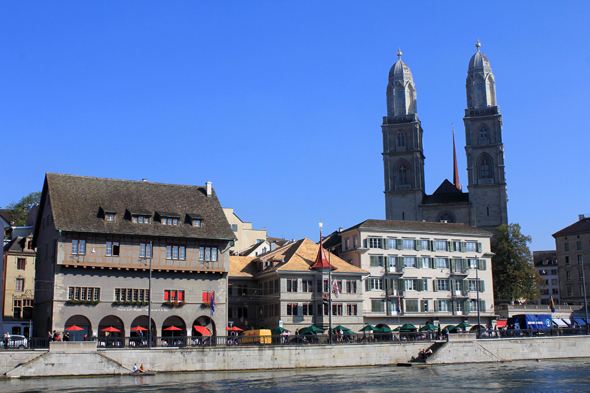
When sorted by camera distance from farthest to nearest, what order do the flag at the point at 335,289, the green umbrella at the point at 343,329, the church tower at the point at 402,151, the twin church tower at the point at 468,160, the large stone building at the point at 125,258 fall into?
the church tower at the point at 402,151, the twin church tower at the point at 468,160, the flag at the point at 335,289, the green umbrella at the point at 343,329, the large stone building at the point at 125,258

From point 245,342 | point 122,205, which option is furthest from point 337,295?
point 122,205

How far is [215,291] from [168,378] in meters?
15.9

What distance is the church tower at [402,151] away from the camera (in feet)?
409

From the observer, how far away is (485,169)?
123 m

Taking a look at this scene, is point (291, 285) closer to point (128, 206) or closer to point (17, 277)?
point (128, 206)

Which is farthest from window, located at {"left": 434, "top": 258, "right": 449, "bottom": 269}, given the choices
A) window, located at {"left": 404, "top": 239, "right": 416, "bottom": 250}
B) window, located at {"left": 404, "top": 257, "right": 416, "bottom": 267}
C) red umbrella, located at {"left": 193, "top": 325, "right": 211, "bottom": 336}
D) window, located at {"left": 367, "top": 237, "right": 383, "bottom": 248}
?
red umbrella, located at {"left": 193, "top": 325, "right": 211, "bottom": 336}

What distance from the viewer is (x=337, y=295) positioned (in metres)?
67.2

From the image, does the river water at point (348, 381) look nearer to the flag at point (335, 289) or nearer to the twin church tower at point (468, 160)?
the flag at point (335, 289)

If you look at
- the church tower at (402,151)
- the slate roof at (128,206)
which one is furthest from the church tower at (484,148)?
the slate roof at (128,206)

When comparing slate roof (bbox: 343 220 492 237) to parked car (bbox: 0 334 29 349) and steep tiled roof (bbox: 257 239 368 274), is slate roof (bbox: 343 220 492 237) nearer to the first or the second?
steep tiled roof (bbox: 257 239 368 274)

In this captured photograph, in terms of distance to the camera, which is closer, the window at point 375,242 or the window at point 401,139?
the window at point 375,242

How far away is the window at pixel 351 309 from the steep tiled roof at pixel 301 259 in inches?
137

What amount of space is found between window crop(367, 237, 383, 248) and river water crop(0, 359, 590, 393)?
22929 mm

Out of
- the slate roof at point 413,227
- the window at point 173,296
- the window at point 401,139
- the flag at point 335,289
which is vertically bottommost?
the window at point 173,296
